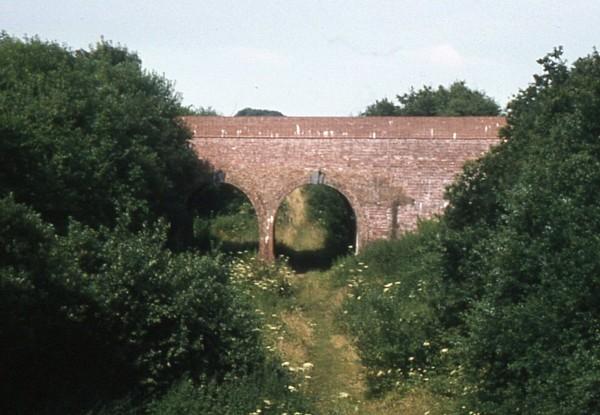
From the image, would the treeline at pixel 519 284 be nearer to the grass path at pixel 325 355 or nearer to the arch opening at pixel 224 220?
the grass path at pixel 325 355

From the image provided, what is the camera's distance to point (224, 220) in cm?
3534

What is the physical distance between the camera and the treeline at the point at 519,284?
12.4 meters

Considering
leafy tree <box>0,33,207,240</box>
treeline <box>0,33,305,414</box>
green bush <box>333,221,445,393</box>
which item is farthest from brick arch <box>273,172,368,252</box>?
treeline <box>0,33,305,414</box>

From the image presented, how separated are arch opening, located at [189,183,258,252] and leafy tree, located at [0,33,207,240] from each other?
357 centimetres

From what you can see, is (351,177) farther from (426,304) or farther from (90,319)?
(90,319)

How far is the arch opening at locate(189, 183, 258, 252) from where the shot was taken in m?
32.4

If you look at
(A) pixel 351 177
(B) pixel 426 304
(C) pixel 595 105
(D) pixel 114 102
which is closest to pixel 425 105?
(A) pixel 351 177

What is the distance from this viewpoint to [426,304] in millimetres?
18594

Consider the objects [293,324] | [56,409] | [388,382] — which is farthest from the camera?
[293,324]

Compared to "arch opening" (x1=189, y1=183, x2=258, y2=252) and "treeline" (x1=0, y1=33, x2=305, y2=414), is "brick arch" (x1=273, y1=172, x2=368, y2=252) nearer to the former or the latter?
"arch opening" (x1=189, y1=183, x2=258, y2=252)

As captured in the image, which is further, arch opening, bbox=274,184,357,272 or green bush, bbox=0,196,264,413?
arch opening, bbox=274,184,357,272

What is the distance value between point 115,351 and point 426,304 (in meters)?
6.24

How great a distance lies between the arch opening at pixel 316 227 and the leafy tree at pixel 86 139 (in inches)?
229

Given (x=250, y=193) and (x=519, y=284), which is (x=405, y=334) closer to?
(x=519, y=284)
